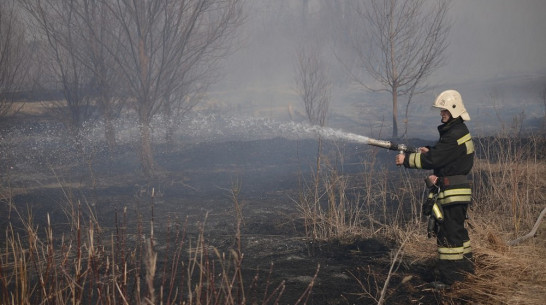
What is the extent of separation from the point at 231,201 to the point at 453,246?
545cm

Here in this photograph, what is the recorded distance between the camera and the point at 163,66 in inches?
395

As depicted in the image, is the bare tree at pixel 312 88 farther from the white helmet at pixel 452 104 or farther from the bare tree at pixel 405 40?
the white helmet at pixel 452 104

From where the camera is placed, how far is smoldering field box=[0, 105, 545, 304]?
3019mm

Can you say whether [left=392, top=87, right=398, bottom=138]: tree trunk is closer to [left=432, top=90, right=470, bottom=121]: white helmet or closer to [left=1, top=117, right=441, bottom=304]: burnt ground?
[left=1, top=117, right=441, bottom=304]: burnt ground

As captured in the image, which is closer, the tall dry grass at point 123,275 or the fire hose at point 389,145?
the tall dry grass at point 123,275

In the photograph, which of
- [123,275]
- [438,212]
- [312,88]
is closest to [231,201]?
[438,212]

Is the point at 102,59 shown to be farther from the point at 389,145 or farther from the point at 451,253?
the point at 451,253

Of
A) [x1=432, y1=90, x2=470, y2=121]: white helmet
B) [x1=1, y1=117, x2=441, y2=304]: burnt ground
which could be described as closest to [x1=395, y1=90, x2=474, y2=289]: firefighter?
[x1=432, y1=90, x2=470, y2=121]: white helmet

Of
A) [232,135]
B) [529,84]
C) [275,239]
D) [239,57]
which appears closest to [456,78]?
[529,84]

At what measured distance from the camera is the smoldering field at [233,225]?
302 centimetres

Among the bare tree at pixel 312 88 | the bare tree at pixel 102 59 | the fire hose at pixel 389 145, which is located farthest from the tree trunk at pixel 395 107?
the fire hose at pixel 389 145

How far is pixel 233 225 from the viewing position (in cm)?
686

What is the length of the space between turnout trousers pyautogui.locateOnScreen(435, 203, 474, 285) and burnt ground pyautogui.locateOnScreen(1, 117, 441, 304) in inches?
9.9

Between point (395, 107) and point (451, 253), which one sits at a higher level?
point (395, 107)
